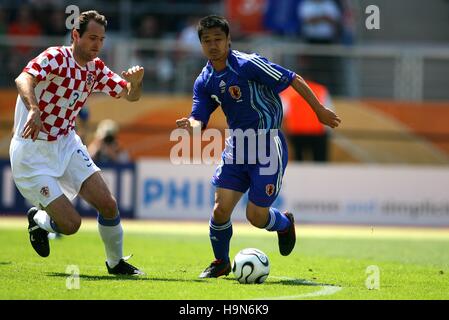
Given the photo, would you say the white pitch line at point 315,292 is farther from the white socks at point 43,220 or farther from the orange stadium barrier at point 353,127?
the orange stadium barrier at point 353,127

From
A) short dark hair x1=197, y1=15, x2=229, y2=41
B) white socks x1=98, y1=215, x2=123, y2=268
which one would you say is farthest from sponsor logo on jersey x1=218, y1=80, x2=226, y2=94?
white socks x1=98, y1=215, x2=123, y2=268

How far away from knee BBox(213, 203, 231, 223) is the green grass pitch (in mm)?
618

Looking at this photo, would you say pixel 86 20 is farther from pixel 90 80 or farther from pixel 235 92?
pixel 235 92

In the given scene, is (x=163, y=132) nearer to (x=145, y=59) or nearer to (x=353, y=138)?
(x=145, y=59)

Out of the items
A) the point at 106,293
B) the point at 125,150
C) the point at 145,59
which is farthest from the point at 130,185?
the point at 106,293

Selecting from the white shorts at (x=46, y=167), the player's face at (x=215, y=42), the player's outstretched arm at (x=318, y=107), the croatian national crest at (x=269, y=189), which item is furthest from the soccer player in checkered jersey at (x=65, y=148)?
the player's outstretched arm at (x=318, y=107)

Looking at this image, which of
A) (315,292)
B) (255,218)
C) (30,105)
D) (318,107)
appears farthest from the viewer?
(255,218)

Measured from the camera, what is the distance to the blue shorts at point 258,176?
9562mm

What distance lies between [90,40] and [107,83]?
755mm

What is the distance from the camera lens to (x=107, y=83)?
10.0 metres

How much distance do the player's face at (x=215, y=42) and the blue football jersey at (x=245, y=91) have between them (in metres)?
0.25

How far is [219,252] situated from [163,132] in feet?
36.9

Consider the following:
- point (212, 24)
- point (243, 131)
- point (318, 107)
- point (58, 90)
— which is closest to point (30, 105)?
point (58, 90)
